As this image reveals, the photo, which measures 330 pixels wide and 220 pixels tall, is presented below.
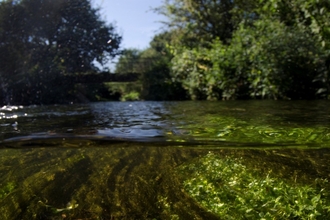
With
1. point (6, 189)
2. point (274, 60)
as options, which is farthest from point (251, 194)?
point (274, 60)

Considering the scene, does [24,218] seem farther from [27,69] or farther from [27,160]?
[27,69]

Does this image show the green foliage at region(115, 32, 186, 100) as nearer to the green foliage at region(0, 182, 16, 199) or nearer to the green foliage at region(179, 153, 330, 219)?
the green foliage at region(179, 153, 330, 219)

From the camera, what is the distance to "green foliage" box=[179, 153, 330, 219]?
254 centimetres

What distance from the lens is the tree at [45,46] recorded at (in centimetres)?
1819

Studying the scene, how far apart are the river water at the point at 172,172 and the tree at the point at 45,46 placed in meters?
14.8

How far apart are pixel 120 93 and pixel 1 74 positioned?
12.8 m

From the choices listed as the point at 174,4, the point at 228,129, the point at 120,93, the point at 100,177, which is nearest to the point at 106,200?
the point at 100,177

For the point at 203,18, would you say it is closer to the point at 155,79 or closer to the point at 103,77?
the point at 155,79

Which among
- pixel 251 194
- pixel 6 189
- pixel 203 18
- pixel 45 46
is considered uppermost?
pixel 203 18

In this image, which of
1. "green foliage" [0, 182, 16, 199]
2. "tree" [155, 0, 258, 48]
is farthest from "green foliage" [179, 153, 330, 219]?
"tree" [155, 0, 258, 48]

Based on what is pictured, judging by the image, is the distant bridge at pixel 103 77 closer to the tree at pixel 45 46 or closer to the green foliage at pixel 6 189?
the tree at pixel 45 46

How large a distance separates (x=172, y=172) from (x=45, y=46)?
66.5ft

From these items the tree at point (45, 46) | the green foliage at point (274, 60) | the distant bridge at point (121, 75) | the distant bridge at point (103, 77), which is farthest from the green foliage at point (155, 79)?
the tree at point (45, 46)

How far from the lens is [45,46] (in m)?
21.1
